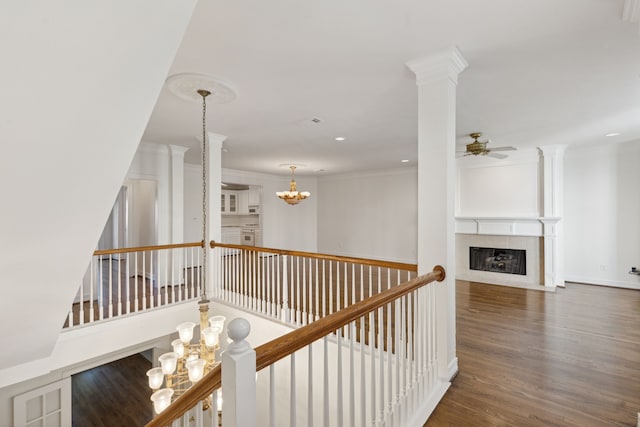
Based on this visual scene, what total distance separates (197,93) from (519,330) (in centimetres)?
452

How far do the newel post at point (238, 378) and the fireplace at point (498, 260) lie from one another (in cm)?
640

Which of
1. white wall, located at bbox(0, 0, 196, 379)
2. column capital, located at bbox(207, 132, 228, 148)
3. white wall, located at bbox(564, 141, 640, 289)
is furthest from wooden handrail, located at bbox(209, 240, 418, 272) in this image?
white wall, located at bbox(564, 141, 640, 289)

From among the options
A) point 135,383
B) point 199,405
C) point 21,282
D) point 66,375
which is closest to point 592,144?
point 199,405

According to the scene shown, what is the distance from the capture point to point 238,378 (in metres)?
0.87

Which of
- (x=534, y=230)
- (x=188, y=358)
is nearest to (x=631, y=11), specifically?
(x=188, y=358)

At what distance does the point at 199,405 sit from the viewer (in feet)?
3.66

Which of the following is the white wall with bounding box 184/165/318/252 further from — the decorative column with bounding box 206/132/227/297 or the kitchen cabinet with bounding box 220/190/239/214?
the decorative column with bounding box 206/132/227/297

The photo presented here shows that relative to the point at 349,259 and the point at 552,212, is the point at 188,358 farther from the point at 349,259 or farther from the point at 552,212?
the point at 552,212

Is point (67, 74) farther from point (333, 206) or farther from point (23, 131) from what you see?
point (333, 206)

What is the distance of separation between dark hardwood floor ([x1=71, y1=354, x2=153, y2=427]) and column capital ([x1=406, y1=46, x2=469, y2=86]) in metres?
5.84

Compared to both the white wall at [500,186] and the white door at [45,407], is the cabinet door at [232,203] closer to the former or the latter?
the white door at [45,407]

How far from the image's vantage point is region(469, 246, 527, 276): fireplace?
5789 mm

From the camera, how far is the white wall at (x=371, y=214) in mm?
7949

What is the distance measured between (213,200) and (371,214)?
17.2ft
